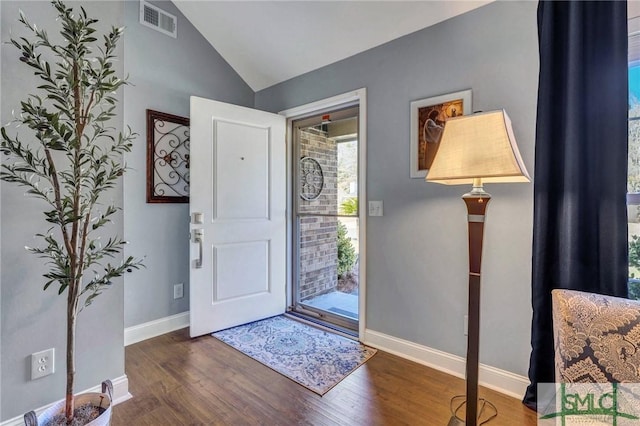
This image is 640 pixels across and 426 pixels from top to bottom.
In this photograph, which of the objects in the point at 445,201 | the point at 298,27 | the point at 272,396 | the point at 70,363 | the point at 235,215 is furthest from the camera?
the point at 235,215

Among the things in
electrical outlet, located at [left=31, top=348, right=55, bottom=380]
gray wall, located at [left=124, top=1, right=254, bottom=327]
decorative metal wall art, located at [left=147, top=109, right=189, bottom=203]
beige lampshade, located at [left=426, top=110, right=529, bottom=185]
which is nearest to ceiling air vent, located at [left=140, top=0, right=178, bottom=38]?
gray wall, located at [left=124, top=1, right=254, bottom=327]

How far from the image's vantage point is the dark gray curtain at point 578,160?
1.50 metres

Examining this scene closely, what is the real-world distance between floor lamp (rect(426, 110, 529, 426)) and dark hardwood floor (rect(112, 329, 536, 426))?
442 millimetres

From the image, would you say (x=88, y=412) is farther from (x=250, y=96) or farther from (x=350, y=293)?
(x=250, y=96)

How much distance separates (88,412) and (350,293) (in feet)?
7.18

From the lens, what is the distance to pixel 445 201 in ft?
6.86

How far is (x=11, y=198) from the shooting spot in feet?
4.73

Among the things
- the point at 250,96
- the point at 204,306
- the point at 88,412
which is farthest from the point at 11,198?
the point at 250,96

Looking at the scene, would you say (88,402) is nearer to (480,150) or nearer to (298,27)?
(480,150)

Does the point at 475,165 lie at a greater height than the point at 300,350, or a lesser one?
greater

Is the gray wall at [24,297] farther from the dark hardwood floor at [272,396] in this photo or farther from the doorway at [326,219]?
the doorway at [326,219]

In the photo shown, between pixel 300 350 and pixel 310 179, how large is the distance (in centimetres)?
159

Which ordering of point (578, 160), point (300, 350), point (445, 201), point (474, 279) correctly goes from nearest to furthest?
point (474, 279) → point (578, 160) → point (445, 201) → point (300, 350)

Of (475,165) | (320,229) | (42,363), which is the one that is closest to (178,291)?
(42,363)
